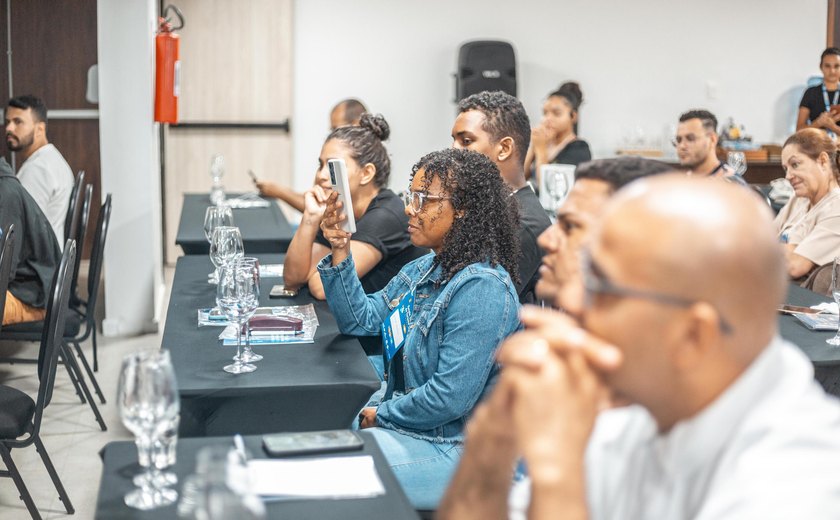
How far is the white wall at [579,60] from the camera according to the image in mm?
8266

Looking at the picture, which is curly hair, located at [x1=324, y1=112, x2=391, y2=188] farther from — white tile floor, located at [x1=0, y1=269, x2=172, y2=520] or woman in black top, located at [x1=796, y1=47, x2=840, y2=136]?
woman in black top, located at [x1=796, y1=47, x2=840, y2=136]

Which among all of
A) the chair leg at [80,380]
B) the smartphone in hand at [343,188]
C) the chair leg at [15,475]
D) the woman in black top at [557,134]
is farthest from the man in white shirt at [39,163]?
the woman in black top at [557,134]

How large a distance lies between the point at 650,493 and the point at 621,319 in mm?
259

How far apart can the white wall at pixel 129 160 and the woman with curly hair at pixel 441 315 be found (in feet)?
9.77

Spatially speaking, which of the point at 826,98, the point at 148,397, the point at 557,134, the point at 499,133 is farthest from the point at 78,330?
the point at 826,98

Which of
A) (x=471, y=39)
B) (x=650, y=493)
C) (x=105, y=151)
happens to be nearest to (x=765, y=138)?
(x=471, y=39)

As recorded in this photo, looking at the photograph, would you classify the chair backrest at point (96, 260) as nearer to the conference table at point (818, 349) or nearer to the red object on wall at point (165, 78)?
the red object on wall at point (165, 78)

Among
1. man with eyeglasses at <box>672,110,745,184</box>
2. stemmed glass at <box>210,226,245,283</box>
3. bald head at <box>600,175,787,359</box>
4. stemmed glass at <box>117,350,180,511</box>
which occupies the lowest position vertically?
stemmed glass at <box>210,226,245,283</box>

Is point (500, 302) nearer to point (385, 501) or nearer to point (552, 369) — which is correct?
point (385, 501)

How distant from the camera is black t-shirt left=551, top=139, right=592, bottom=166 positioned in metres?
6.83

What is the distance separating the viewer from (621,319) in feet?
3.48

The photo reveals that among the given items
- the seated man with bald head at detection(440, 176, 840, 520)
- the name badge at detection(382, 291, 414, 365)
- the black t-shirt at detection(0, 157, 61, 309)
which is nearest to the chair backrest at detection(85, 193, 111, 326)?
the black t-shirt at detection(0, 157, 61, 309)

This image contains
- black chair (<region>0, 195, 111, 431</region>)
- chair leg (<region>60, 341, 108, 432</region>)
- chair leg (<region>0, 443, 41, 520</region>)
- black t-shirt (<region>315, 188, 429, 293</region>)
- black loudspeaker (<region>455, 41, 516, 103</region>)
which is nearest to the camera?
chair leg (<region>0, 443, 41, 520</region>)

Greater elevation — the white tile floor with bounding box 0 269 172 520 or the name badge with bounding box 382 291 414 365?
the name badge with bounding box 382 291 414 365
